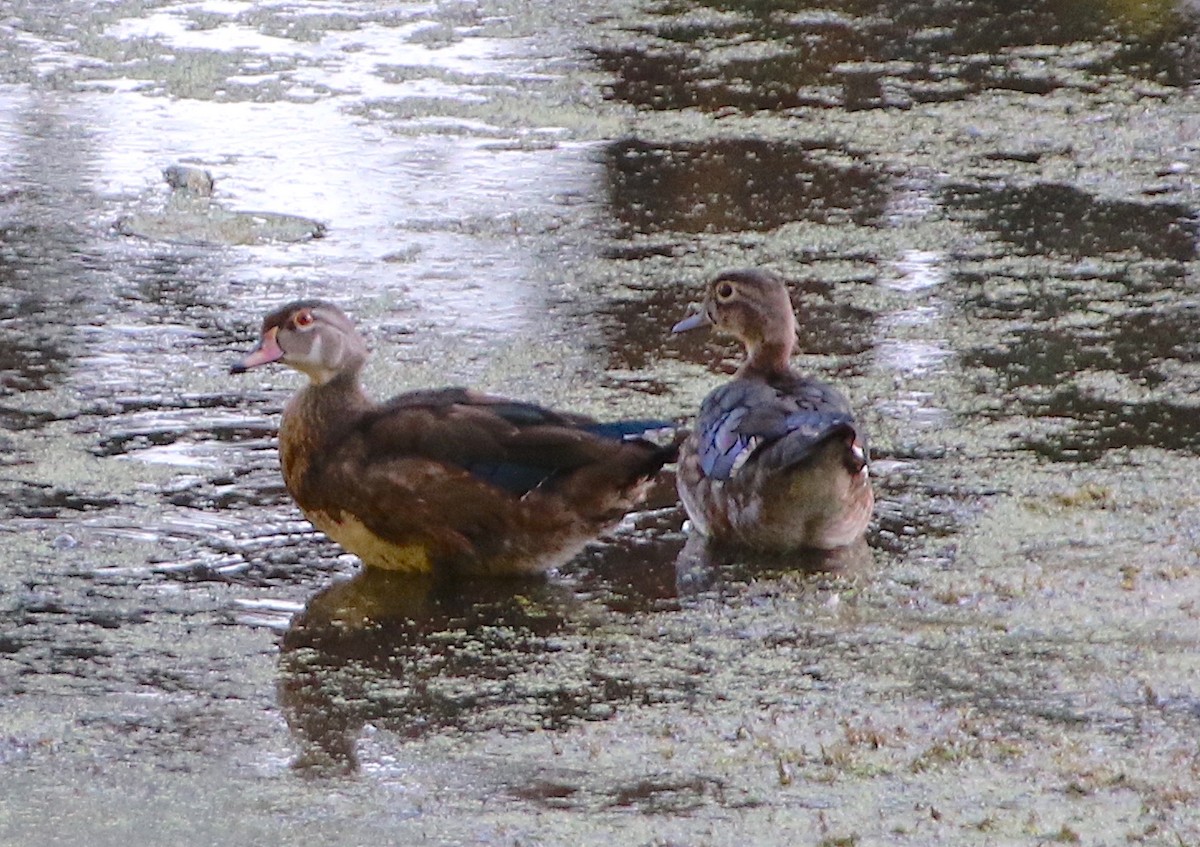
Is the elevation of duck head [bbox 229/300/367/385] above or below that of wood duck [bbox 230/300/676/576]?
above

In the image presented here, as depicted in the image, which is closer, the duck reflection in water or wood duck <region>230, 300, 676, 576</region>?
the duck reflection in water

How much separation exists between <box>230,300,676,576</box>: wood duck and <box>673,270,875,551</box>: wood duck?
0.24m

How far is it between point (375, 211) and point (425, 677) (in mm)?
4843

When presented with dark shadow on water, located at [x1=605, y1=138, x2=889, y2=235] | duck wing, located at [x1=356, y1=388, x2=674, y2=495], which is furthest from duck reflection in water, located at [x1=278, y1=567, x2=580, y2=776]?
dark shadow on water, located at [x1=605, y1=138, x2=889, y2=235]

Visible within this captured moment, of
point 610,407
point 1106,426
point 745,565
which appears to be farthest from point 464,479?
point 1106,426

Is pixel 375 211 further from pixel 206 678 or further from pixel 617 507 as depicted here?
pixel 206 678

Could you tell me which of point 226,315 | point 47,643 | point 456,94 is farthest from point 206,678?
point 456,94

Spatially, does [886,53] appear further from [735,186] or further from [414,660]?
[414,660]

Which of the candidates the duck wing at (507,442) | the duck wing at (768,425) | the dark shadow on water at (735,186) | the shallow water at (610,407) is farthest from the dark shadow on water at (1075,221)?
the duck wing at (507,442)

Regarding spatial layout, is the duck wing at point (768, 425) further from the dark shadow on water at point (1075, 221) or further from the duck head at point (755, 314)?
the dark shadow on water at point (1075, 221)

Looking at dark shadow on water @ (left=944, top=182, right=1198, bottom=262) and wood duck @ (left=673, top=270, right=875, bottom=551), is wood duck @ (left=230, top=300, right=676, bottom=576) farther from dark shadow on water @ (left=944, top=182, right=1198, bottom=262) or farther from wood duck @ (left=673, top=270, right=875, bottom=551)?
dark shadow on water @ (left=944, top=182, right=1198, bottom=262)

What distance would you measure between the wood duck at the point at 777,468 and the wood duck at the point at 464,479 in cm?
24

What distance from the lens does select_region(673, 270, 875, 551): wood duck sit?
646 centimetres

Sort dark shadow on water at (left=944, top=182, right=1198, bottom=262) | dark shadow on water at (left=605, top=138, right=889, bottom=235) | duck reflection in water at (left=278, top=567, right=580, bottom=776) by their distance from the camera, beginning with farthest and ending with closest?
dark shadow on water at (left=605, top=138, right=889, bottom=235) → dark shadow on water at (left=944, top=182, right=1198, bottom=262) → duck reflection in water at (left=278, top=567, right=580, bottom=776)
